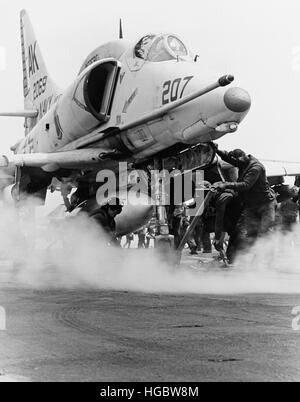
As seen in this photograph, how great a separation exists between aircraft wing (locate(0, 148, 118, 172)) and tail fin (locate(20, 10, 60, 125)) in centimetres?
458

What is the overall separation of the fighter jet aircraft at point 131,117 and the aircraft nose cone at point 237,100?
0.05ft

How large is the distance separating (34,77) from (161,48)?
8677 mm

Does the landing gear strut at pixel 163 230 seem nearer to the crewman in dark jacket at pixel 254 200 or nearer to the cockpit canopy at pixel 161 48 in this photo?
the crewman in dark jacket at pixel 254 200

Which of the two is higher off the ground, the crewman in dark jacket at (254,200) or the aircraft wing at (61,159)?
the aircraft wing at (61,159)

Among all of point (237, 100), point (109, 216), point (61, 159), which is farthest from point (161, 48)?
point (109, 216)

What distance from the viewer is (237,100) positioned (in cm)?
1012

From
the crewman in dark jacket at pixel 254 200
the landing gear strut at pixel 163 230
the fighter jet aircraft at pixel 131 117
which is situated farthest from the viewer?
the crewman in dark jacket at pixel 254 200

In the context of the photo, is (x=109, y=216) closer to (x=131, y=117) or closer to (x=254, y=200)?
(x=131, y=117)

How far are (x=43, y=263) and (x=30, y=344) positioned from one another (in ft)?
30.0

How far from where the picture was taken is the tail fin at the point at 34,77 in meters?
18.9

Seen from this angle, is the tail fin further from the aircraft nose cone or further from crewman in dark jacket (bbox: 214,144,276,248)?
the aircraft nose cone

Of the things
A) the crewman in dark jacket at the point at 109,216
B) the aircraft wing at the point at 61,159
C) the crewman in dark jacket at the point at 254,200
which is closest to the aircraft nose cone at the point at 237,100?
the crewman in dark jacket at the point at 254,200

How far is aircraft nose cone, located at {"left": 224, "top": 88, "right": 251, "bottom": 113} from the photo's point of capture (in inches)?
399

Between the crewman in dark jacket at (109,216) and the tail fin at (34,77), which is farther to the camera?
the tail fin at (34,77)
